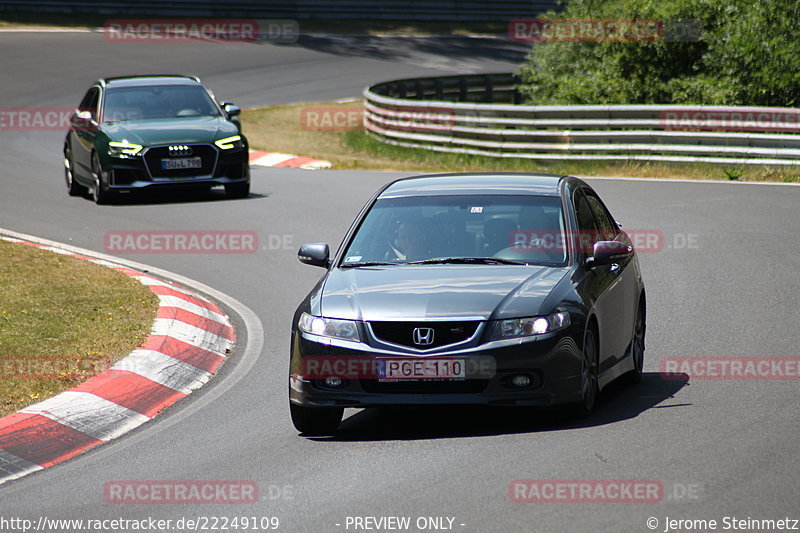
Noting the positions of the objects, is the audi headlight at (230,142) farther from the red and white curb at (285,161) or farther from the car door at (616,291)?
the car door at (616,291)

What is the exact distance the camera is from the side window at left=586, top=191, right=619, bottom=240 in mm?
9141

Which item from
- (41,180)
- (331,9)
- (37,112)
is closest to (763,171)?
(41,180)

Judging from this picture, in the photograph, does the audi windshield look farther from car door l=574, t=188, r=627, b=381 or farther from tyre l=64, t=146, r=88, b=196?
car door l=574, t=188, r=627, b=381

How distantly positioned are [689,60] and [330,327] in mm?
21027

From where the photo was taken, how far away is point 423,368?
23.5 ft

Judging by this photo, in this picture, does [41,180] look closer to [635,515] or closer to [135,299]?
[135,299]

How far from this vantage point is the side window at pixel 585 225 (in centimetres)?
844

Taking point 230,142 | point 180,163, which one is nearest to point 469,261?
point 180,163

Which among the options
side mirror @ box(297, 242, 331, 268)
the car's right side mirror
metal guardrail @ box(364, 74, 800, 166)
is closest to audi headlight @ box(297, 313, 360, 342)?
side mirror @ box(297, 242, 331, 268)

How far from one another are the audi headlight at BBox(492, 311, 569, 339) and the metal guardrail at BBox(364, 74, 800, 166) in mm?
14315

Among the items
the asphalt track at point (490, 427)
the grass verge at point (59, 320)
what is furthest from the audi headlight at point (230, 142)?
the grass verge at point (59, 320)

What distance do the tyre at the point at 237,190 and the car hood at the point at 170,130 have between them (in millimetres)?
743

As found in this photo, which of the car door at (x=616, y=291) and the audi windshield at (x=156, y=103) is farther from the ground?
the car door at (x=616, y=291)

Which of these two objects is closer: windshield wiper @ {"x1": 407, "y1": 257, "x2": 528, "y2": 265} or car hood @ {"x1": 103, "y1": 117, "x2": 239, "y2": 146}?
windshield wiper @ {"x1": 407, "y1": 257, "x2": 528, "y2": 265}
